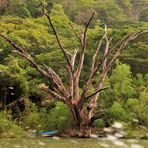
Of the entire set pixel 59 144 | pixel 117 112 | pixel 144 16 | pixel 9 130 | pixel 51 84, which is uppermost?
pixel 144 16

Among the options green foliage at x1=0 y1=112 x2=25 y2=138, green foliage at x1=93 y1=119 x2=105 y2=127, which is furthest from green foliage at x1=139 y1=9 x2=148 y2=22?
green foliage at x1=0 y1=112 x2=25 y2=138

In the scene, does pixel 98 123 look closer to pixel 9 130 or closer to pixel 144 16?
pixel 9 130

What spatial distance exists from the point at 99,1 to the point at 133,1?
7.25 metres

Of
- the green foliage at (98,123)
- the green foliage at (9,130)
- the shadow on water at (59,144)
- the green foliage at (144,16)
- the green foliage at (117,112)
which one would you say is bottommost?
the shadow on water at (59,144)

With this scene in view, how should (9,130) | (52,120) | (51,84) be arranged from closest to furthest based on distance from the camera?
1. (9,130)
2. (52,120)
3. (51,84)

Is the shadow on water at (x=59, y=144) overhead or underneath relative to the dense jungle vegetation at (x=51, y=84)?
underneath

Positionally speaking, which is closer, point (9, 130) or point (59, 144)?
point (59, 144)

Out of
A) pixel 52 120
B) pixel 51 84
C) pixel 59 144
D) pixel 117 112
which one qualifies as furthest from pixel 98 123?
pixel 51 84

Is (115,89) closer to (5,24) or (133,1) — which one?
(5,24)

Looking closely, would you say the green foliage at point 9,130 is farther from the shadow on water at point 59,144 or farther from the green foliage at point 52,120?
the shadow on water at point 59,144

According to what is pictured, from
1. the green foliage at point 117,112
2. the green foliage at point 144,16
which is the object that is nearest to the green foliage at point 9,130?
the green foliage at point 117,112

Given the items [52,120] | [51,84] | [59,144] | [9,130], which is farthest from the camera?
[51,84]

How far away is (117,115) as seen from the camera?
39.4 feet

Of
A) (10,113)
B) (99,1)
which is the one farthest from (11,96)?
(99,1)
